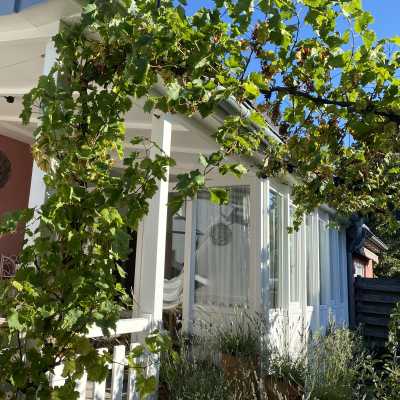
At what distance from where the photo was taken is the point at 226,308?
195 inches

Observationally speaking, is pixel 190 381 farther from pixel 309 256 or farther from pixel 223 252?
pixel 309 256

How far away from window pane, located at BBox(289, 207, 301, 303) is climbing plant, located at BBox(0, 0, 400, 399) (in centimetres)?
339

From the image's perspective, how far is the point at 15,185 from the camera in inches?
213

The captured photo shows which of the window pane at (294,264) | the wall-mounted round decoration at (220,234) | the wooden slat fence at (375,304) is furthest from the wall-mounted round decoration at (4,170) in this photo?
the wooden slat fence at (375,304)

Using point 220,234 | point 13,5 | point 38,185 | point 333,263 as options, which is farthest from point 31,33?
point 333,263

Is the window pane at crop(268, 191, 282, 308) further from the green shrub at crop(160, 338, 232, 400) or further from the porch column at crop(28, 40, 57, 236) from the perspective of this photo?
the porch column at crop(28, 40, 57, 236)

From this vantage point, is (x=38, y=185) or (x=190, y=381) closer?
(x=38, y=185)

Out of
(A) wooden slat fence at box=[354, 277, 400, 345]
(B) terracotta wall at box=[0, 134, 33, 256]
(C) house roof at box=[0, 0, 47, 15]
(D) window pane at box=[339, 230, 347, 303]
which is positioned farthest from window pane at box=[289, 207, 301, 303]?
(C) house roof at box=[0, 0, 47, 15]

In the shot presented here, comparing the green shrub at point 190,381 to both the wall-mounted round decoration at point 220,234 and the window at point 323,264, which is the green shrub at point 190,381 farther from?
the window at point 323,264

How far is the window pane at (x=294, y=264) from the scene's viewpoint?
18.5ft

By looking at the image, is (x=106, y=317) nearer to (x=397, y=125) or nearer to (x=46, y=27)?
(x=46, y=27)

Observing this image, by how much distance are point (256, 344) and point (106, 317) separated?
8.92 ft

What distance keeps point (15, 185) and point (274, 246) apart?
349cm

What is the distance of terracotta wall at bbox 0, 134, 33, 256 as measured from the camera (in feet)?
17.4
